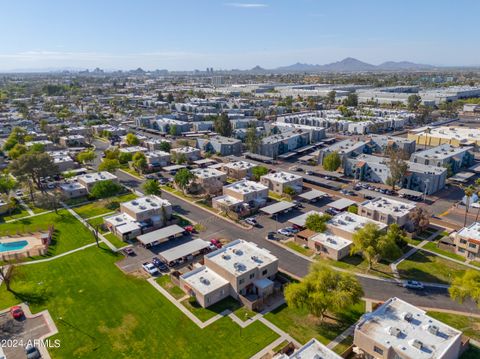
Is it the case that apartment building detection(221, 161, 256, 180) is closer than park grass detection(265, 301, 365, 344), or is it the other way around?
park grass detection(265, 301, 365, 344)

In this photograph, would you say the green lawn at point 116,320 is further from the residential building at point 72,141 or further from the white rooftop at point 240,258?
the residential building at point 72,141

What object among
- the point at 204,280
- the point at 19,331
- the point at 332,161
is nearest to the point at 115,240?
the point at 19,331

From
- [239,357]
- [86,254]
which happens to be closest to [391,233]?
[239,357]

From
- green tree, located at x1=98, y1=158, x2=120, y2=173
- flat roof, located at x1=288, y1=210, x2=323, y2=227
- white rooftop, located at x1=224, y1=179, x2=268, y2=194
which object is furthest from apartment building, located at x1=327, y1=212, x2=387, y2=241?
green tree, located at x1=98, y1=158, x2=120, y2=173

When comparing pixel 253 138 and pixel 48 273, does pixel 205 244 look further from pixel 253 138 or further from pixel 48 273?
pixel 253 138

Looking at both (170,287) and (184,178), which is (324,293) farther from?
(184,178)

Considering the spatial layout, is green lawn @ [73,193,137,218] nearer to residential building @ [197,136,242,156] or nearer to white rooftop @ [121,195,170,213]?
white rooftop @ [121,195,170,213]
